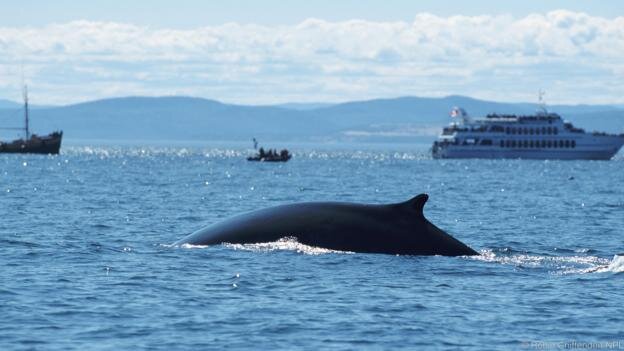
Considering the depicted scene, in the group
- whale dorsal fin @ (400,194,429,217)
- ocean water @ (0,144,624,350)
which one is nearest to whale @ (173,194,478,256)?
whale dorsal fin @ (400,194,429,217)

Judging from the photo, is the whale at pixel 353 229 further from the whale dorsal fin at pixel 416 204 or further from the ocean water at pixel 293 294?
the ocean water at pixel 293 294

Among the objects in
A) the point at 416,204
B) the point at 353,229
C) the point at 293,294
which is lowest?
the point at 293,294

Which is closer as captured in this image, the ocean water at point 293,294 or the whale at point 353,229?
the ocean water at point 293,294

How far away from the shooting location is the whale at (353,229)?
30.6 metres

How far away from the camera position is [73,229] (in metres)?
44.2

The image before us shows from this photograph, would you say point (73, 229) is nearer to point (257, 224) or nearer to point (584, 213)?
point (257, 224)

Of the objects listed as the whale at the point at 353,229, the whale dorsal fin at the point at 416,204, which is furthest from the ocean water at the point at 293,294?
the whale dorsal fin at the point at 416,204

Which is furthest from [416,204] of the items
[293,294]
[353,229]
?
[293,294]

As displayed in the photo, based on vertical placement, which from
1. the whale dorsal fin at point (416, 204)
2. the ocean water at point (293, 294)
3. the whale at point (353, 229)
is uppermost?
the whale dorsal fin at point (416, 204)

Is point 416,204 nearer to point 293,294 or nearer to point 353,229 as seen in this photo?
point 353,229

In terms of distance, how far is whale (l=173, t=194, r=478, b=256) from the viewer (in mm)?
30578

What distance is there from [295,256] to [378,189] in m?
69.0

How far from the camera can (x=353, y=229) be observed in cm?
3103

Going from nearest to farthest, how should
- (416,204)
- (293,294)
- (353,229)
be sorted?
(293,294), (416,204), (353,229)
